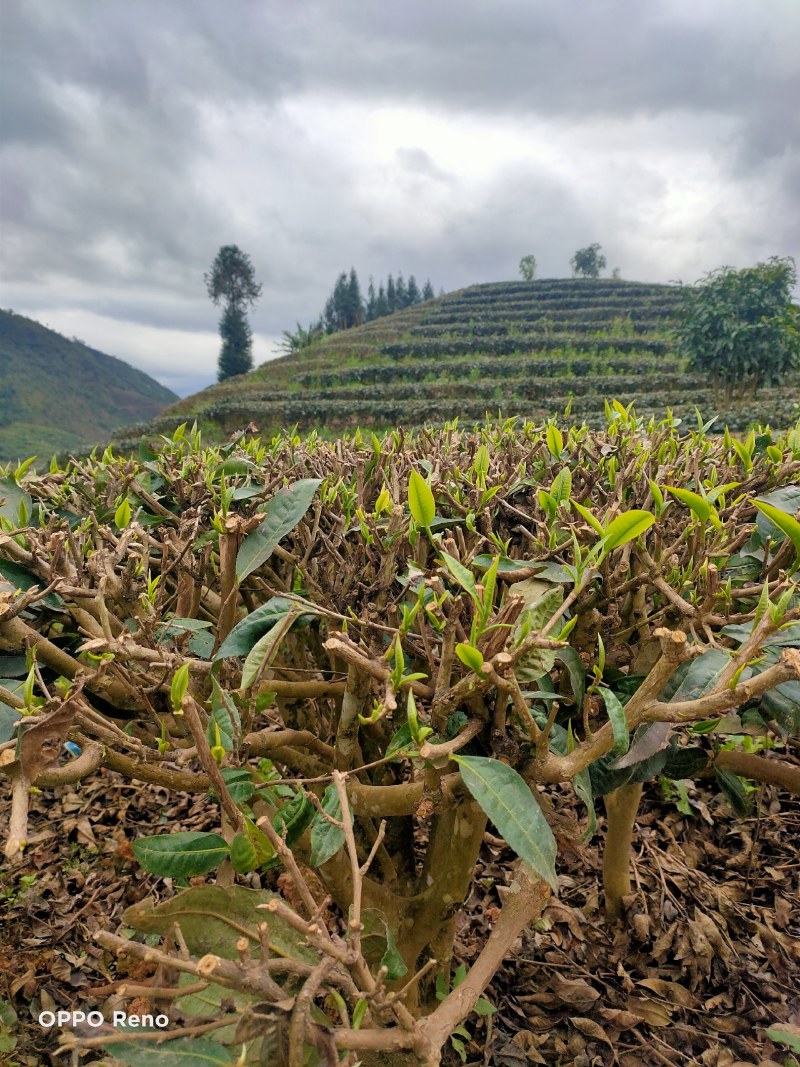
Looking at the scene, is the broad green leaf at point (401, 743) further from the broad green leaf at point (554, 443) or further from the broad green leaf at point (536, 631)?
the broad green leaf at point (554, 443)

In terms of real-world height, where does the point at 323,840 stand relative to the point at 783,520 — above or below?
below

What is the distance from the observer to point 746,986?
1.58 metres

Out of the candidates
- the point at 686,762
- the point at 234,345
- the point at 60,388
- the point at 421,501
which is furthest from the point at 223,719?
the point at 60,388

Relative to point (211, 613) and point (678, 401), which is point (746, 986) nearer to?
point (211, 613)

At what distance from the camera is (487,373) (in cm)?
2370

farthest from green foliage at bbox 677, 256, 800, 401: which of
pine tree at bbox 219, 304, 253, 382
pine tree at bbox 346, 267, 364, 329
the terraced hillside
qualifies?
pine tree at bbox 346, 267, 364, 329

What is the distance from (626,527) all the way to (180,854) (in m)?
0.73

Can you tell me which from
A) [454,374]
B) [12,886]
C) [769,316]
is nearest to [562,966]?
[12,886]

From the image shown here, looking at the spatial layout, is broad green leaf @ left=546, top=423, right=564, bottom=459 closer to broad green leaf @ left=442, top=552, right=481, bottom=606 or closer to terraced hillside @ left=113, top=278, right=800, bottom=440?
broad green leaf @ left=442, top=552, right=481, bottom=606

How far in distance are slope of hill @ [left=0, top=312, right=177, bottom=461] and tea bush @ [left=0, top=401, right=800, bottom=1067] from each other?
173ft

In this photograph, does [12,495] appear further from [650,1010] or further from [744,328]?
[744,328]

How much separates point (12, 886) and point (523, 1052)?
168cm

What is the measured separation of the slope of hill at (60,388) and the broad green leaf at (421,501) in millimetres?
53212

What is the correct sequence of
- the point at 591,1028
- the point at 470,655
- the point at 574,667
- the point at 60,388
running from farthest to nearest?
the point at 60,388
the point at 591,1028
the point at 574,667
the point at 470,655
